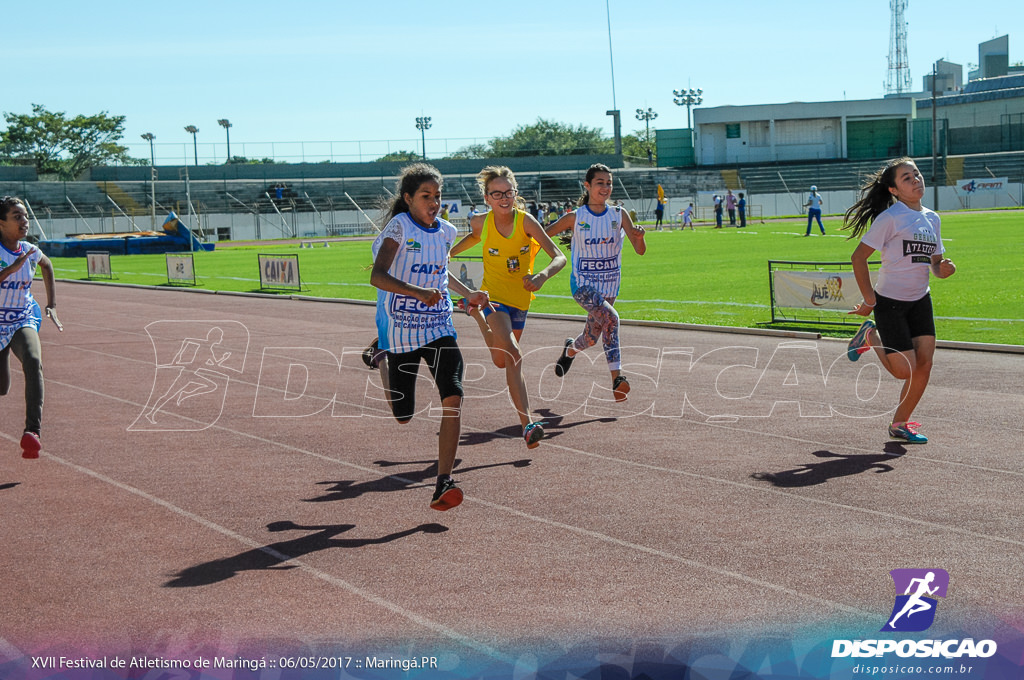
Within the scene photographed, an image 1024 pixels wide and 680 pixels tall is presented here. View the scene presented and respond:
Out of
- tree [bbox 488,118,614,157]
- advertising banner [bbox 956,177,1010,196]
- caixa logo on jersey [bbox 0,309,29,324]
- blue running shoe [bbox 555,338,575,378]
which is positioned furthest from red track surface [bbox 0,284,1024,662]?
tree [bbox 488,118,614,157]

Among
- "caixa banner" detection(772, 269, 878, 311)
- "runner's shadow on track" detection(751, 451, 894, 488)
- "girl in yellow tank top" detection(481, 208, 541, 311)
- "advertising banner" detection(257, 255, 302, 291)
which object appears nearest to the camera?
"runner's shadow on track" detection(751, 451, 894, 488)

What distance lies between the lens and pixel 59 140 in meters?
93.1

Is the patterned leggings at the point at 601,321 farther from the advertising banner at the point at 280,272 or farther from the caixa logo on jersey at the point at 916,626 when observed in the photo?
the advertising banner at the point at 280,272

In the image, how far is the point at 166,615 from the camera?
5012 millimetres

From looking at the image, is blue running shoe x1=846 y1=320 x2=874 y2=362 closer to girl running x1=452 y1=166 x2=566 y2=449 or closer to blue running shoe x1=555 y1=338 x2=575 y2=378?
girl running x1=452 y1=166 x2=566 y2=449

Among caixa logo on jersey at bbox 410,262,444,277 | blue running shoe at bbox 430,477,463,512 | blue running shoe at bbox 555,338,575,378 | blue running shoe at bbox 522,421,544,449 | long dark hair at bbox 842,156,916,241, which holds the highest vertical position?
long dark hair at bbox 842,156,916,241

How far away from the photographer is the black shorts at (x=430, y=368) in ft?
21.7

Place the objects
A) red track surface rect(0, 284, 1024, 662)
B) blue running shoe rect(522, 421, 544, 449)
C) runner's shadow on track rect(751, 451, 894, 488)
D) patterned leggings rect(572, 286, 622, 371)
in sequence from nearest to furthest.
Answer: red track surface rect(0, 284, 1024, 662)
runner's shadow on track rect(751, 451, 894, 488)
blue running shoe rect(522, 421, 544, 449)
patterned leggings rect(572, 286, 622, 371)

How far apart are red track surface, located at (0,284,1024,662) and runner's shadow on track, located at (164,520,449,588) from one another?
20mm

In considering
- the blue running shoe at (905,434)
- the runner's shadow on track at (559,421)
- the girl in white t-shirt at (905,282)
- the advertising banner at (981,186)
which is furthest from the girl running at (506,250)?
the advertising banner at (981,186)

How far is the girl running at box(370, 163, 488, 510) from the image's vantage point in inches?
260

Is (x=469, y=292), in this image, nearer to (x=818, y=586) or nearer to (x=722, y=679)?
(x=818, y=586)

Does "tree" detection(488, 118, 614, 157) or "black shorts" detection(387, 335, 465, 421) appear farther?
"tree" detection(488, 118, 614, 157)

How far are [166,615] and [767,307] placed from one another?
1481cm
